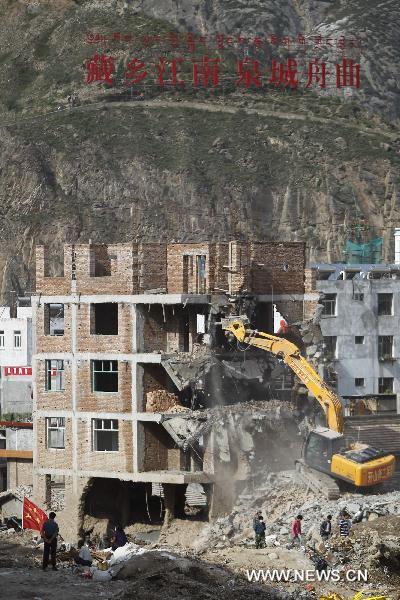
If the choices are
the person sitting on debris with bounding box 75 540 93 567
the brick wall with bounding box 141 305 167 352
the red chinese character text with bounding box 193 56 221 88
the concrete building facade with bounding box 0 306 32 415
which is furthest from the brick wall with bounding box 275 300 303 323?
the red chinese character text with bounding box 193 56 221 88

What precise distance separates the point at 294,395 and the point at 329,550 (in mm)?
9961

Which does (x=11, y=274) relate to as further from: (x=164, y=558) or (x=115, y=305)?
(x=164, y=558)

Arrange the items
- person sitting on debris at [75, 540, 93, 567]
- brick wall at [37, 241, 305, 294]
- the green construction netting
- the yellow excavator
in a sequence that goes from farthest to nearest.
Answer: the green construction netting
brick wall at [37, 241, 305, 294]
the yellow excavator
person sitting on debris at [75, 540, 93, 567]

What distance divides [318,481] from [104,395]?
812 centimetres

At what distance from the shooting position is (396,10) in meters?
131

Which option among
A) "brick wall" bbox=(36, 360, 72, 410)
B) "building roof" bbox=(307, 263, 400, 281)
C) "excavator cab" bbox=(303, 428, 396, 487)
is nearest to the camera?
"excavator cab" bbox=(303, 428, 396, 487)

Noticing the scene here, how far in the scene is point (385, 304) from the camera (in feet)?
219

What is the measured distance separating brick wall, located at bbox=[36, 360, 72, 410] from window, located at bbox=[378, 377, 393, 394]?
78.1 feet

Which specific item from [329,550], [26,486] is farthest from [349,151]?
[329,550]

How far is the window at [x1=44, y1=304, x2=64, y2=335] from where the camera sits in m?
47.8

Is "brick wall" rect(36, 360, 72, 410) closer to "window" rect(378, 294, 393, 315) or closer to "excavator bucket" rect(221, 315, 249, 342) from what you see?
"excavator bucket" rect(221, 315, 249, 342)

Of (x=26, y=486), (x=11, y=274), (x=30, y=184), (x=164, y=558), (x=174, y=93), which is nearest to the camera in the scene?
(x=164, y=558)

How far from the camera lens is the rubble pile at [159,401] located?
44875mm

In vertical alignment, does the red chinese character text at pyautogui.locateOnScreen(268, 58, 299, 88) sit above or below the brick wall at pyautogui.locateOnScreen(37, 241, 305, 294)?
above
